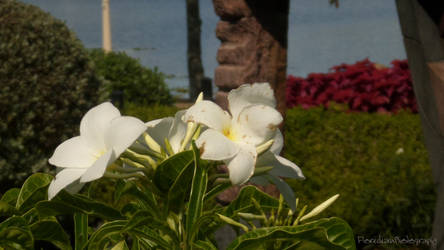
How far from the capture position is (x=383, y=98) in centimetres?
689

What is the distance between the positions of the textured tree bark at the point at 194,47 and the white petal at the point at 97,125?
45.2 feet

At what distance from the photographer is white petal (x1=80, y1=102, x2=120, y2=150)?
1205 mm

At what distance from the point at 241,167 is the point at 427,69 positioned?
2033 mm

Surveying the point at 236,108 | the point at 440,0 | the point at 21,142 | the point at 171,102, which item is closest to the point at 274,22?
the point at 440,0

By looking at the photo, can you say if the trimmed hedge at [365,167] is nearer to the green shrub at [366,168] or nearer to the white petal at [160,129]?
the green shrub at [366,168]

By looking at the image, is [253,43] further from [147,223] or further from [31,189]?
[147,223]

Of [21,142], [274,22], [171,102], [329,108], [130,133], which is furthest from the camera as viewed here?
[171,102]

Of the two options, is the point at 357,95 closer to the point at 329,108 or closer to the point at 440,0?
the point at 329,108

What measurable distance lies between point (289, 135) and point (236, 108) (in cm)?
480

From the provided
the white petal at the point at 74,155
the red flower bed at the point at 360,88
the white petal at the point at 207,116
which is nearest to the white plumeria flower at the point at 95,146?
the white petal at the point at 74,155

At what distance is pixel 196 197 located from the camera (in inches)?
45.7

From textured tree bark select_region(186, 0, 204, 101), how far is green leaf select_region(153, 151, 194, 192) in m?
13.9

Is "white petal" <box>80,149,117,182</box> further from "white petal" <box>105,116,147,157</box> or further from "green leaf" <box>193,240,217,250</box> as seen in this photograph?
"green leaf" <box>193,240,217,250</box>

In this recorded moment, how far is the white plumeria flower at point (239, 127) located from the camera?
3.53 feet
